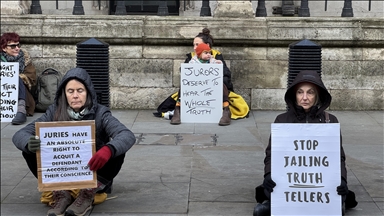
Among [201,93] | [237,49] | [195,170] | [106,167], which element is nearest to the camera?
[106,167]

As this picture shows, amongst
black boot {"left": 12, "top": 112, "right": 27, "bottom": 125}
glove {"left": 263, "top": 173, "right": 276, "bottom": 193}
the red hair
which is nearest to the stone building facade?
the red hair

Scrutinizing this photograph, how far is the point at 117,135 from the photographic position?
18.1 ft

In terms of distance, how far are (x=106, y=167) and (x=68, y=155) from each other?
34 cm

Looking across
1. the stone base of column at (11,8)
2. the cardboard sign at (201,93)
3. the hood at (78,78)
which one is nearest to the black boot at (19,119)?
the stone base of column at (11,8)

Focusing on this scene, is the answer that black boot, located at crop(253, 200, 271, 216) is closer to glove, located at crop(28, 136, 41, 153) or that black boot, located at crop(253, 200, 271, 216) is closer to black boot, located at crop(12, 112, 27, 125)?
glove, located at crop(28, 136, 41, 153)

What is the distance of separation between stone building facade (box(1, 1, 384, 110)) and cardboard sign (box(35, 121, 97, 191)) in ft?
16.1

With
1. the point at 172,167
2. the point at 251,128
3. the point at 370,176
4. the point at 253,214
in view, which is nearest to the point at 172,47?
the point at 251,128

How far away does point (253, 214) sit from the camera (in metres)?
5.62

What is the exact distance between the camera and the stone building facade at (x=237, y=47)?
10.2m

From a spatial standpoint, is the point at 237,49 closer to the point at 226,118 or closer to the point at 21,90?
the point at 226,118

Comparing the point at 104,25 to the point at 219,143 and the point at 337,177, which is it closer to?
the point at 219,143

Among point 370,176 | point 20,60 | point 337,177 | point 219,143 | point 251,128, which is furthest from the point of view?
point 20,60

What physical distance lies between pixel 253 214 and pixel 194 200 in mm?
602

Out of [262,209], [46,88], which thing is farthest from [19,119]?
[262,209]
